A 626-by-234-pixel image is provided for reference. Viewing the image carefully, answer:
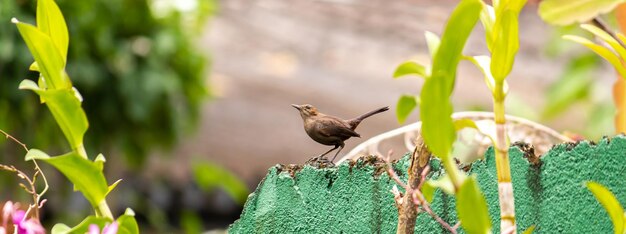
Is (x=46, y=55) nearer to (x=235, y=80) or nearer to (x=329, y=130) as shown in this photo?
(x=329, y=130)

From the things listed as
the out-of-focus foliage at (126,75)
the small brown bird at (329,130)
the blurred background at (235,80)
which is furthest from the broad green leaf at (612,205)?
the out-of-focus foliage at (126,75)

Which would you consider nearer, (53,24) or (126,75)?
(53,24)

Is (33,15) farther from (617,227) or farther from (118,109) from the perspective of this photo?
(617,227)

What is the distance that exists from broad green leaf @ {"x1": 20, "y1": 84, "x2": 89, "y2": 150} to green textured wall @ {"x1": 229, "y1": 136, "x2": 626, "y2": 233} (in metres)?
0.24

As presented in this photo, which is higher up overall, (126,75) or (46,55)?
(126,75)

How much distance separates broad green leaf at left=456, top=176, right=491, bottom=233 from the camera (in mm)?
569

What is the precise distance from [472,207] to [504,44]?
16 centimetres

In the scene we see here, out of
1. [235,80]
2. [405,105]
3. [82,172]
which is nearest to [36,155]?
[82,172]

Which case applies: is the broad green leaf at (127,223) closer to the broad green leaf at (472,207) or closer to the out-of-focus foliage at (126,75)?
the broad green leaf at (472,207)

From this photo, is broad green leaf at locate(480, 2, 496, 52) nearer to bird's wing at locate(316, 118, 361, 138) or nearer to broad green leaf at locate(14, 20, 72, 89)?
bird's wing at locate(316, 118, 361, 138)

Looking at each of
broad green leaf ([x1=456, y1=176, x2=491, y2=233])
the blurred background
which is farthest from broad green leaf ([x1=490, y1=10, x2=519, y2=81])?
the blurred background

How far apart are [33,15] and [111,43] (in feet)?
1.41

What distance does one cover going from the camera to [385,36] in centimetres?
389

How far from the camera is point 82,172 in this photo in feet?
2.47
